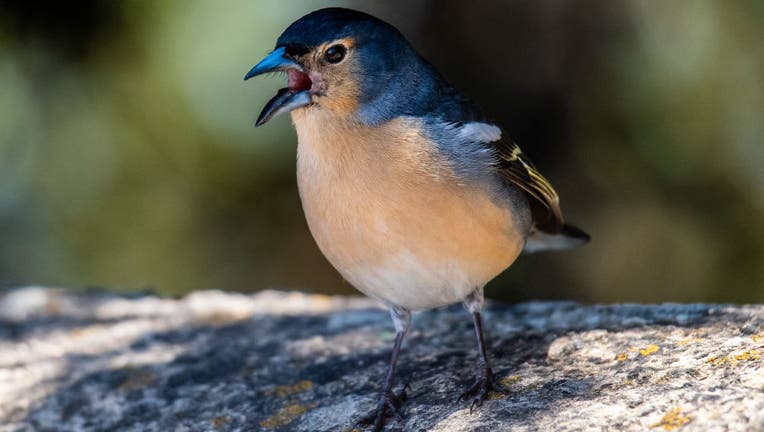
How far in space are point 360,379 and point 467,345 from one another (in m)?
0.56

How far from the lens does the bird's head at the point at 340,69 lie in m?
3.70

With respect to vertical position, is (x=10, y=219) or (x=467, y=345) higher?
(x=10, y=219)

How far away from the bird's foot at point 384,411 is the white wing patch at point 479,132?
1.07 metres

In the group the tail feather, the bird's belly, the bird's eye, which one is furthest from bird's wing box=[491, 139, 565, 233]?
the bird's eye

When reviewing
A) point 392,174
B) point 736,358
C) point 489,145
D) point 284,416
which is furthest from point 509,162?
point 284,416

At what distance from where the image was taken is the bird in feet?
11.6

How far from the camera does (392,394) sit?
3.69m

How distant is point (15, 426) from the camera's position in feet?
13.4

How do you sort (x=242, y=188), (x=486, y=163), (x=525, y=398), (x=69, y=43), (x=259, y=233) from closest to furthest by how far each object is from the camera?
(x=525, y=398)
(x=486, y=163)
(x=69, y=43)
(x=242, y=188)
(x=259, y=233)

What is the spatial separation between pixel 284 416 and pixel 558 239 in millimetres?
1808

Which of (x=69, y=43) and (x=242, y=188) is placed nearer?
(x=69, y=43)

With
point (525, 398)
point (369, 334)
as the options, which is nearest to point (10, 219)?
point (369, 334)

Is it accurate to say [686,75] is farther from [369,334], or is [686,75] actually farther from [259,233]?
[259,233]

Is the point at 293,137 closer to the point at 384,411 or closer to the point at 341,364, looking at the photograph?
the point at 341,364
